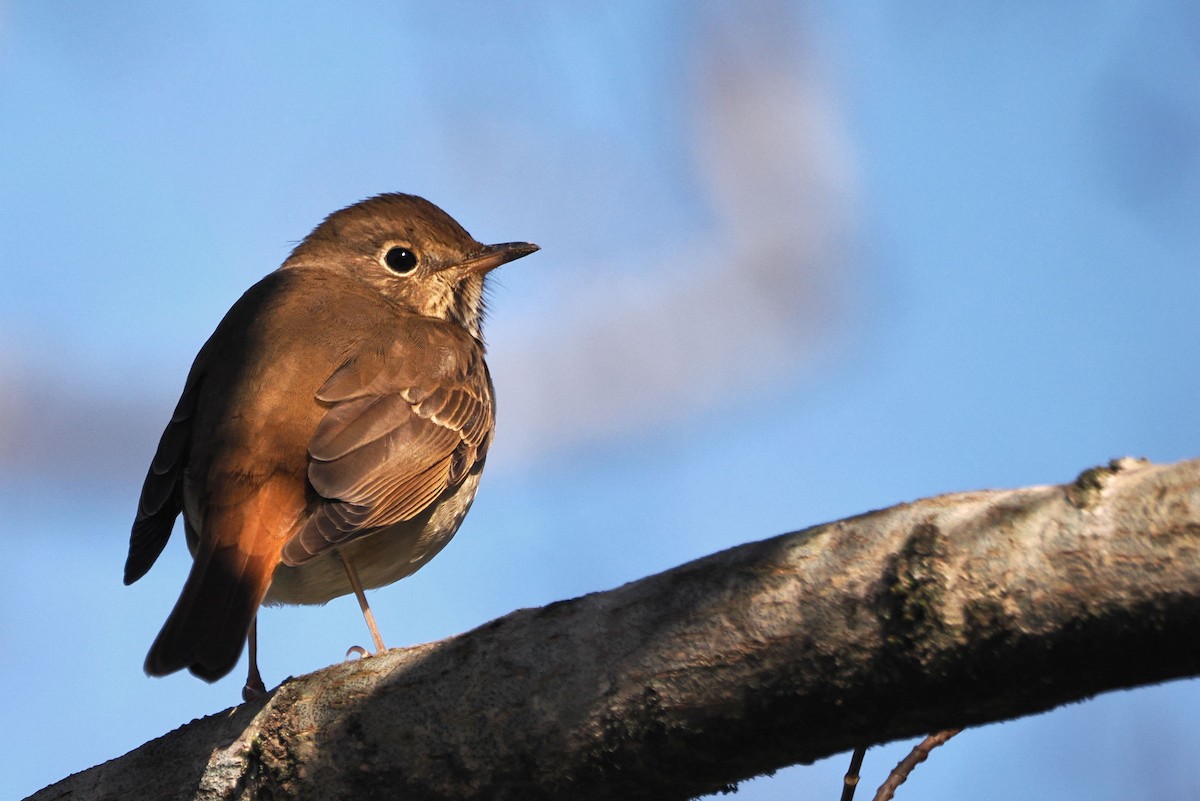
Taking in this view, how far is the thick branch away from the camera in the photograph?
2252mm

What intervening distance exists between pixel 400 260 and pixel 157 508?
2397mm

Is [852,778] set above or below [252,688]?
below

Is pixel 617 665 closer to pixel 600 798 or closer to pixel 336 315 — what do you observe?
pixel 600 798

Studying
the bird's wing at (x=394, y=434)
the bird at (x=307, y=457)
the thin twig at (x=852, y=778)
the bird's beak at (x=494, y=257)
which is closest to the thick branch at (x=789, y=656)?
the thin twig at (x=852, y=778)

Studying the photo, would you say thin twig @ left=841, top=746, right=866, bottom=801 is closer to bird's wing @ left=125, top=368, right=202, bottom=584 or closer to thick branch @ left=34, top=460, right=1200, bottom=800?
thick branch @ left=34, top=460, right=1200, bottom=800

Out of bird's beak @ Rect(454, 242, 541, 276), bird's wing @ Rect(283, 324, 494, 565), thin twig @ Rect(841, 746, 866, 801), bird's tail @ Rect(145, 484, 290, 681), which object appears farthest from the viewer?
bird's beak @ Rect(454, 242, 541, 276)

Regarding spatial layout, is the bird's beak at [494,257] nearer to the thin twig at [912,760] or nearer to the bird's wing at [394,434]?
the bird's wing at [394,434]

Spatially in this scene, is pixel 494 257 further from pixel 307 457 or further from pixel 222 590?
pixel 222 590

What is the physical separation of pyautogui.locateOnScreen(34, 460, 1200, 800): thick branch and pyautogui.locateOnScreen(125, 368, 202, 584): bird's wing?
1.87 meters

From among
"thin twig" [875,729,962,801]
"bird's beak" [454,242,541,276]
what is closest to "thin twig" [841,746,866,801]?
"thin twig" [875,729,962,801]

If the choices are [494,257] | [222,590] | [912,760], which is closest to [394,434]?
[222,590]

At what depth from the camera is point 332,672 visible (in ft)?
11.5

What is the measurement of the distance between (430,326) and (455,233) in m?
0.92

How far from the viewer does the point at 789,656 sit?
2.56 meters
